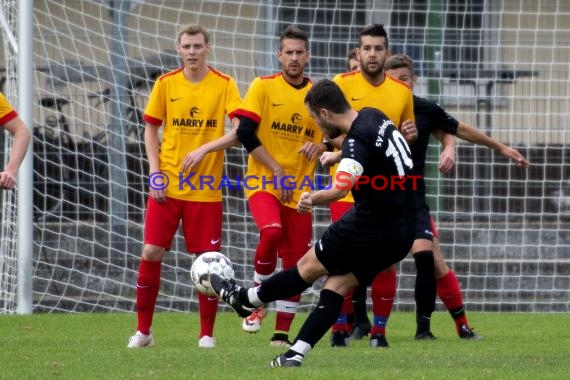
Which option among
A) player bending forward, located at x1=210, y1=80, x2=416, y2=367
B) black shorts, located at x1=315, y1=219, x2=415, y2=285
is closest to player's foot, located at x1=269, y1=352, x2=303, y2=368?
player bending forward, located at x1=210, y1=80, x2=416, y2=367

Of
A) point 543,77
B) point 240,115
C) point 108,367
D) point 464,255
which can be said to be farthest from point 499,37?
point 108,367

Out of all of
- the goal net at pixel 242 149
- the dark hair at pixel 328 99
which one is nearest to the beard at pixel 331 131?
the dark hair at pixel 328 99

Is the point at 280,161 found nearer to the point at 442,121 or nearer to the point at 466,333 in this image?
the point at 442,121

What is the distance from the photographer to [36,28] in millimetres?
13000

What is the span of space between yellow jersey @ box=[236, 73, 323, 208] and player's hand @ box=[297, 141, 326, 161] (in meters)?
0.44

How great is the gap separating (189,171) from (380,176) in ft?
6.74

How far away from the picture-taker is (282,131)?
925 cm

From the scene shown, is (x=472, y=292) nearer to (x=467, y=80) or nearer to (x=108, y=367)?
(x=467, y=80)

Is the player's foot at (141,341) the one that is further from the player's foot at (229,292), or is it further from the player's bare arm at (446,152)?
the player's bare arm at (446,152)

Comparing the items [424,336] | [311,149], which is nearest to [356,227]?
[311,149]

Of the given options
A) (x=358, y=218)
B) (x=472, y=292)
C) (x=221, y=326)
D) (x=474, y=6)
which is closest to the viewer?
(x=358, y=218)

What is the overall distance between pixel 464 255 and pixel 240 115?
563 centimetres

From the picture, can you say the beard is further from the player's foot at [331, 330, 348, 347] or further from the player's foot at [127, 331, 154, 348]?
the player's foot at [127, 331, 154, 348]

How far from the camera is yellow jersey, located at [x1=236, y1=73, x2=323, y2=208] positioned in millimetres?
9195
